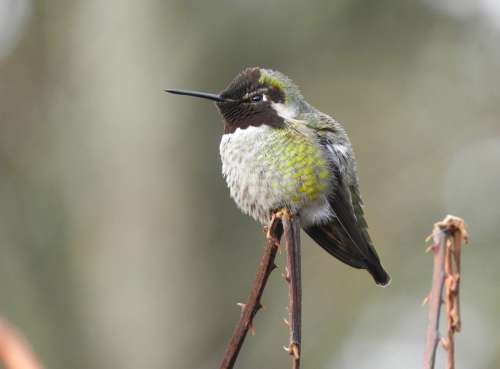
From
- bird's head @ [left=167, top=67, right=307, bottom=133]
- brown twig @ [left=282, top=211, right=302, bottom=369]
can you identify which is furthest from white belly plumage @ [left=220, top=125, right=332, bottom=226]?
brown twig @ [left=282, top=211, right=302, bottom=369]

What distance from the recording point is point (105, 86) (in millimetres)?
9664

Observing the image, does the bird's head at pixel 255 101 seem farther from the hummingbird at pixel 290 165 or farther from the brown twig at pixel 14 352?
the brown twig at pixel 14 352

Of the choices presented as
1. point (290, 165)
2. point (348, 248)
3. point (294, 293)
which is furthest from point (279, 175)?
point (294, 293)

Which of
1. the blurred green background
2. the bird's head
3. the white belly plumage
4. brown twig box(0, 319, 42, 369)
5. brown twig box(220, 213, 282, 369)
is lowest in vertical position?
brown twig box(0, 319, 42, 369)

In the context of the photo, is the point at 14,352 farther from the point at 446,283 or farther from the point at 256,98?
the point at 256,98

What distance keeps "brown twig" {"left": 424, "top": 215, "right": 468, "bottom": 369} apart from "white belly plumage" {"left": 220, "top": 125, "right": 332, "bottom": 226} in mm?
1655

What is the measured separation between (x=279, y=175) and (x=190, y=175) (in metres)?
6.47

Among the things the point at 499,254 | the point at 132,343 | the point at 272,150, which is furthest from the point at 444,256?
the point at 499,254

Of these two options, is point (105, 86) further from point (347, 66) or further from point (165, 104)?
point (347, 66)

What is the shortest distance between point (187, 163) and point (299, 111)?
6.21 m

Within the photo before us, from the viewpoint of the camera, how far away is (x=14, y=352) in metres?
0.89

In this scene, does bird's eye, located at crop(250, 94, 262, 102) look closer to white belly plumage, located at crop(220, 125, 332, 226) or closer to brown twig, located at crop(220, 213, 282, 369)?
white belly plumage, located at crop(220, 125, 332, 226)

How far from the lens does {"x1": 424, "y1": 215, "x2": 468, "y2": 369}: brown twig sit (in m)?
1.11

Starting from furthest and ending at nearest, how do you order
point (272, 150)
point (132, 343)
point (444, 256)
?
point (132, 343)
point (272, 150)
point (444, 256)
